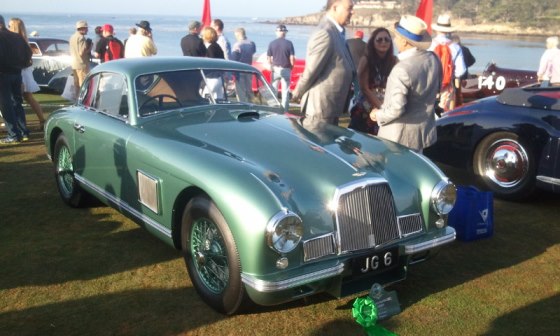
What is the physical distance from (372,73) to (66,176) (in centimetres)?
322

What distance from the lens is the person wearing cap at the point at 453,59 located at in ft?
27.7

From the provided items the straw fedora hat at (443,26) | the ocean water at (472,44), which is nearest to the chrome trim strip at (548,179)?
the straw fedora hat at (443,26)

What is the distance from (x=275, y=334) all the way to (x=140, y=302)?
0.96 m

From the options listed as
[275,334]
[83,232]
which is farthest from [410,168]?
[83,232]

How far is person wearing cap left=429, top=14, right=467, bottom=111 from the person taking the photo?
844cm

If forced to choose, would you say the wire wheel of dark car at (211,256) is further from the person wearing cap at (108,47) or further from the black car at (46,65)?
the black car at (46,65)

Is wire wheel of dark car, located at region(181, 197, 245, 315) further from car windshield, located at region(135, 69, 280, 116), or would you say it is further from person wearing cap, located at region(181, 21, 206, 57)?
person wearing cap, located at region(181, 21, 206, 57)

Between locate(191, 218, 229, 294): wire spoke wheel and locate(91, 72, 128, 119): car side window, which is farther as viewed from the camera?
locate(91, 72, 128, 119): car side window

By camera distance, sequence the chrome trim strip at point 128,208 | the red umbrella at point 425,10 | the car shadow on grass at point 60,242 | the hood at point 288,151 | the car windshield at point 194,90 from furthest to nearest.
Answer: the red umbrella at point 425,10 → the car windshield at point 194,90 → the car shadow on grass at point 60,242 → the chrome trim strip at point 128,208 → the hood at point 288,151

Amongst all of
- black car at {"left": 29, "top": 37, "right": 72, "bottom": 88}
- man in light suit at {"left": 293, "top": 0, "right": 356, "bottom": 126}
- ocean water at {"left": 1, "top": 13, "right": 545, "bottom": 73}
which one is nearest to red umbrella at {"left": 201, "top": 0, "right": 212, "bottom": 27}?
black car at {"left": 29, "top": 37, "right": 72, "bottom": 88}

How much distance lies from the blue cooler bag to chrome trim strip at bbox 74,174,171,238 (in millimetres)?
2472

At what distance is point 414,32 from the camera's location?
4.51m

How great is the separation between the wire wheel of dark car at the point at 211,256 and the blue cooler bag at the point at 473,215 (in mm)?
2318

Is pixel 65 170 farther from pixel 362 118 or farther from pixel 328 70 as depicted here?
pixel 362 118
